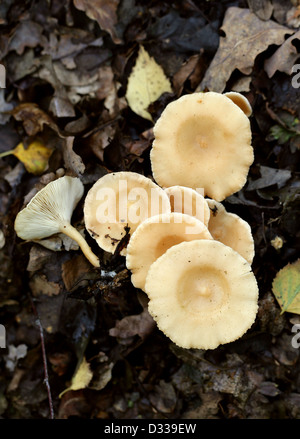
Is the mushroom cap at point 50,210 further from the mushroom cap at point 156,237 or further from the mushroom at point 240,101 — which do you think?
the mushroom at point 240,101

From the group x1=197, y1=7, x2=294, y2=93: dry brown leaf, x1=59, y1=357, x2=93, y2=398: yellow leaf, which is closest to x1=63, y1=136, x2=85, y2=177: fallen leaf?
x1=197, y1=7, x2=294, y2=93: dry brown leaf

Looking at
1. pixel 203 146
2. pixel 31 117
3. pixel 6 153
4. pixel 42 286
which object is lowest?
pixel 42 286

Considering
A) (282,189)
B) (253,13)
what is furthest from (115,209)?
(253,13)

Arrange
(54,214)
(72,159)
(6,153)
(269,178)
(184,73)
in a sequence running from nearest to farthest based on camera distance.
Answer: (54,214)
(72,159)
(269,178)
(184,73)
(6,153)

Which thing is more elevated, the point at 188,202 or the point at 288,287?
the point at 188,202

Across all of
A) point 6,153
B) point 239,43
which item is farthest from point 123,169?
point 239,43

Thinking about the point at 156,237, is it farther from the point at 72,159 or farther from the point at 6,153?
the point at 6,153

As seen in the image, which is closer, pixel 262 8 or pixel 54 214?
pixel 54 214

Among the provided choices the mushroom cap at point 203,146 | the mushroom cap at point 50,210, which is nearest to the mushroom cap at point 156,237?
the mushroom cap at point 203,146
